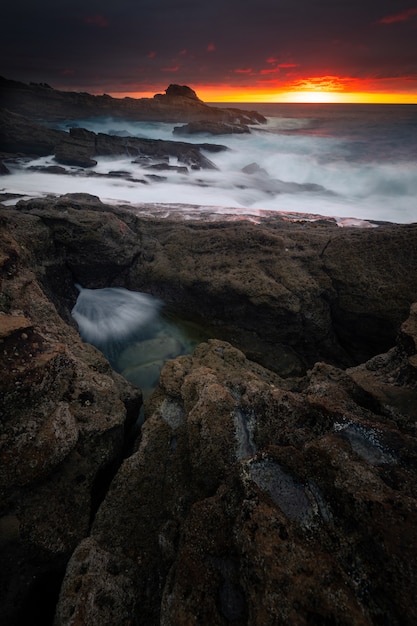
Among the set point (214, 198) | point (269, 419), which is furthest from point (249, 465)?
point (214, 198)

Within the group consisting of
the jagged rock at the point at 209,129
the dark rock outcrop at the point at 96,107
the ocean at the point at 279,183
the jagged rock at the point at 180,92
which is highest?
the jagged rock at the point at 180,92

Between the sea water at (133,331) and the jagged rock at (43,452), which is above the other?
the jagged rock at (43,452)

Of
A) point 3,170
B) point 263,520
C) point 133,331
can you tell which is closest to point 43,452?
point 263,520

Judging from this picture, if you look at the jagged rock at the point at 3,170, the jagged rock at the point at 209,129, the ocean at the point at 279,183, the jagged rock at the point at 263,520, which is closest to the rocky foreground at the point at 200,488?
the jagged rock at the point at 263,520

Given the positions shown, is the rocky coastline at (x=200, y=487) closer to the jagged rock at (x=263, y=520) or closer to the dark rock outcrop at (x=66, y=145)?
the jagged rock at (x=263, y=520)

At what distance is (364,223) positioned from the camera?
19094 millimetres

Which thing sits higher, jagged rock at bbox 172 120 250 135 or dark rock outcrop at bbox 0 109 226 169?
jagged rock at bbox 172 120 250 135

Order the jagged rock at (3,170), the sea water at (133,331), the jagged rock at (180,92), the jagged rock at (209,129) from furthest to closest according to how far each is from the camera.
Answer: the jagged rock at (180,92)
the jagged rock at (209,129)
the jagged rock at (3,170)
the sea water at (133,331)

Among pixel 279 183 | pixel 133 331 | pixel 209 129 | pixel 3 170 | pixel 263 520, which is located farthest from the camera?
pixel 209 129

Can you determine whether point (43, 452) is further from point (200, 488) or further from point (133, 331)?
point (133, 331)

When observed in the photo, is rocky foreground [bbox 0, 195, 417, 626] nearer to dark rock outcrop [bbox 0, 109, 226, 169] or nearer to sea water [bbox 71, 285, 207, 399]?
sea water [bbox 71, 285, 207, 399]

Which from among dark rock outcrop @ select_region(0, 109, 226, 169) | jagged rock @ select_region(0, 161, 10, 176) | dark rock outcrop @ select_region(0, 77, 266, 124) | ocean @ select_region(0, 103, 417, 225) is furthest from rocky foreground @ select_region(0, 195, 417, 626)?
dark rock outcrop @ select_region(0, 77, 266, 124)

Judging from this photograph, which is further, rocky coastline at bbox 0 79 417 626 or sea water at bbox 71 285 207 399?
sea water at bbox 71 285 207 399

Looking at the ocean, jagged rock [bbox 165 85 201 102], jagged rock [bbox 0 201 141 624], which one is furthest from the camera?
jagged rock [bbox 165 85 201 102]
